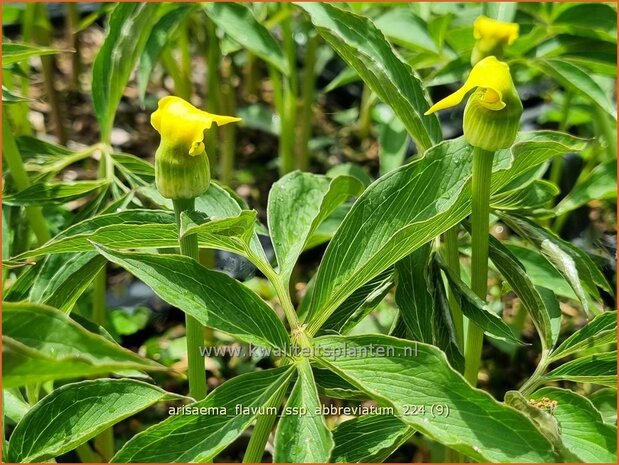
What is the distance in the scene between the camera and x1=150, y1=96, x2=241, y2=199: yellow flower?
619 mm

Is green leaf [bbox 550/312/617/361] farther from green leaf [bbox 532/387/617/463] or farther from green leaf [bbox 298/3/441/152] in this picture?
green leaf [bbox 298/3/441/152]

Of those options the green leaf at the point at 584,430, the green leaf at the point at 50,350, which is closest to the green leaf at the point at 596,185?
the green leaf at the point at 584,430

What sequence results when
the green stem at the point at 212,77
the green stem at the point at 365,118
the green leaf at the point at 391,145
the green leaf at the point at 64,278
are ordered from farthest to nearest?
1. the green stem at the point at 365,118
2. the green stem at the point at 212,77
3. the green leaf at the point at 391,145
4. the green leaf at the point at 64,278

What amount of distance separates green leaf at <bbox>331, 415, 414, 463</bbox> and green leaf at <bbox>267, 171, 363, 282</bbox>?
15cm

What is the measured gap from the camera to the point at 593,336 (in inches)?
28.1

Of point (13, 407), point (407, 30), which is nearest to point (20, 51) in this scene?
point (13, 407)

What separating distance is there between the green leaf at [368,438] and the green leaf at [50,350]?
284 millimetres

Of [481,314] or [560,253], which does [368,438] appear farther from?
[560,253]

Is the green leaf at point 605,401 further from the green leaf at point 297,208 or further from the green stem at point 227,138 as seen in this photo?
the green stem at point 227,138

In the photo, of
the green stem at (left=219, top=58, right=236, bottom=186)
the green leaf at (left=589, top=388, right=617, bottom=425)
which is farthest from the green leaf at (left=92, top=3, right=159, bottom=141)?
the green leaf at (left=589, top=388, right=617, bottom=425)

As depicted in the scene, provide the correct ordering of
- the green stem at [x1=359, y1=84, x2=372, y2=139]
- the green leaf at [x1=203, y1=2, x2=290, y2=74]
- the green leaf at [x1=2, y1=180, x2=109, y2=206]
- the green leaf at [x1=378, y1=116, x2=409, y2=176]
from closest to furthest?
the green leaf at [x1=2, y1=180, x2=109, y2=206], the green leaf at [x1=203, y1=2, x2=290, y2=74], the green leaf at [x1=378, y1=116, x2=409, y2=176], the green stem at [x1=359, y1=84, x2=372, y2=139]

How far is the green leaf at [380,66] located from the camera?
2.49ft

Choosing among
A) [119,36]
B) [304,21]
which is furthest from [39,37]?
[119,36]

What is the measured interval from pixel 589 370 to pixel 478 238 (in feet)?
0.54
